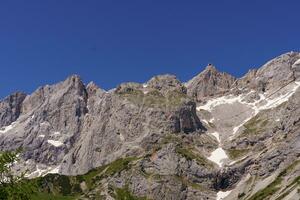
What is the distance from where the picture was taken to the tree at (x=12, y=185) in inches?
1346

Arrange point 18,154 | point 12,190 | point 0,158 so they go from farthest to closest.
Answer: point 18,154, point 0,158, point 12,190

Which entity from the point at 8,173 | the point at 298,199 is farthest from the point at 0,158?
the point at 298,199

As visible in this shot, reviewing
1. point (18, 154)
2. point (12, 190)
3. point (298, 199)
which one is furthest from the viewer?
point (298, 199)

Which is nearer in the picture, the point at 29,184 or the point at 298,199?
the point at 29,184

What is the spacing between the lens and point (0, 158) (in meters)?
36.8

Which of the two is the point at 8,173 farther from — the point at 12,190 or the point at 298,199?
the point at 298,199

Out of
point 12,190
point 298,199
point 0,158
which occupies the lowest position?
point 12,190

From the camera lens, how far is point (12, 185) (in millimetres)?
34906

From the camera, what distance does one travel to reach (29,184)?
3556cm

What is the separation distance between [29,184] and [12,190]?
1.56 metres

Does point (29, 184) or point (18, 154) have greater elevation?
point (18, 154)

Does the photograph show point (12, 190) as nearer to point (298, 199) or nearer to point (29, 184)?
point (29, 184)

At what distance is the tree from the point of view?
3419cm

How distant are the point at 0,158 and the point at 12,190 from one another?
356cm
